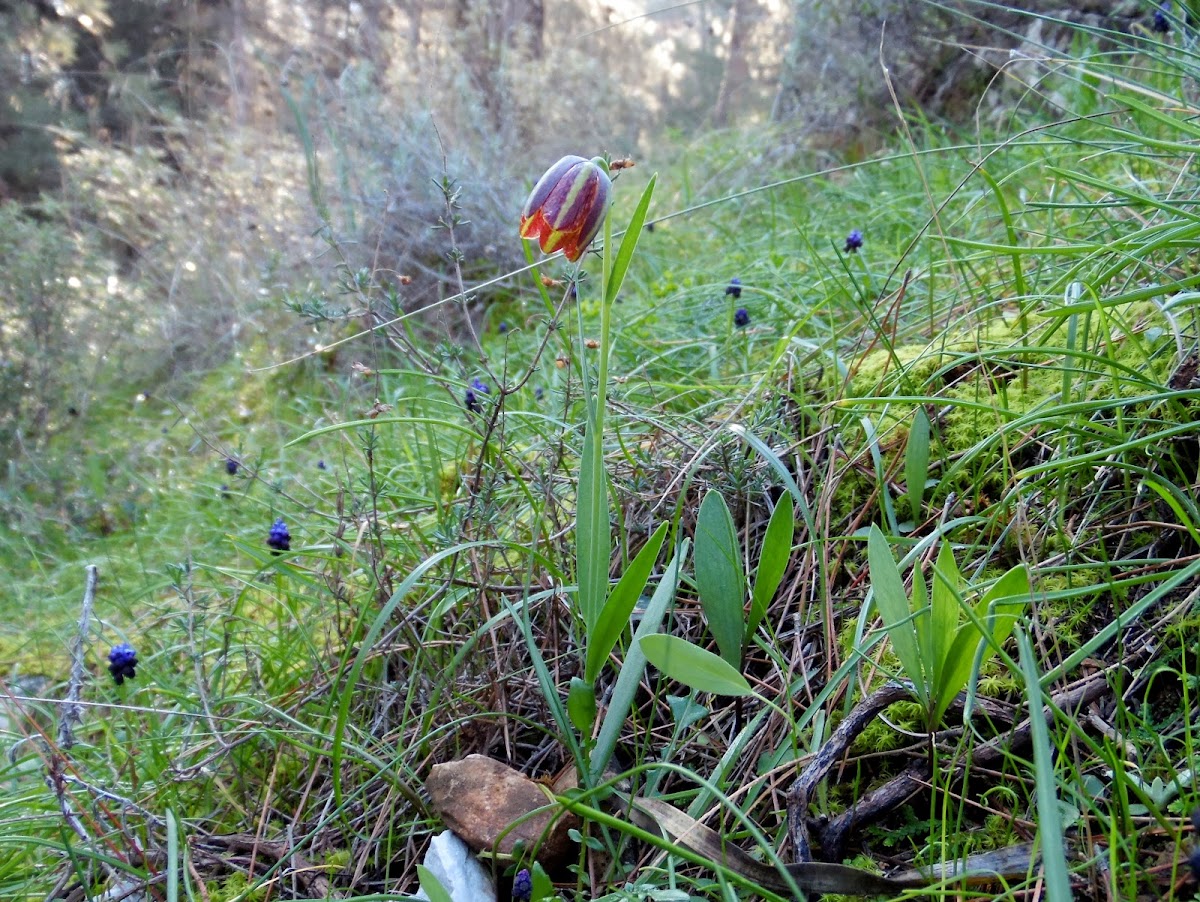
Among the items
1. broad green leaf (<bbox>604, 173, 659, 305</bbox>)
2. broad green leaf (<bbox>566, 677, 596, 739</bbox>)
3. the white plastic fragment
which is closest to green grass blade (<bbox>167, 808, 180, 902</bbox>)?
the white plastic fragment

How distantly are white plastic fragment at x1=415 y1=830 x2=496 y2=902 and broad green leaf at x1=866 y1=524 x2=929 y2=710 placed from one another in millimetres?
515

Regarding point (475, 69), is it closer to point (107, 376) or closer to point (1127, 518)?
point (107, 376)

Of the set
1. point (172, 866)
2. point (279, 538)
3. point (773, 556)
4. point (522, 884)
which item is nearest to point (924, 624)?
point (773, 556)

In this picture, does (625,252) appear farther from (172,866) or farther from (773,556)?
(172,866)

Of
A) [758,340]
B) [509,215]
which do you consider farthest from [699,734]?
[509,215]

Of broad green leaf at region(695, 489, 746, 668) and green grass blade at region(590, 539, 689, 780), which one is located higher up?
broad green leaf at region(695, 489, 746, 668)

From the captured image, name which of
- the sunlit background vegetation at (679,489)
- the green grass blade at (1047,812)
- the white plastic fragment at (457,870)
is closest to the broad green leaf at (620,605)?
the sunlit background vegetation at (679,489)

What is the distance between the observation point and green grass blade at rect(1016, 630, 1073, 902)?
0.51 m

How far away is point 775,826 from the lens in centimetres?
88

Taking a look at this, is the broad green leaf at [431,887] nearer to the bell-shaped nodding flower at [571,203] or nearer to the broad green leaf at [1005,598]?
the broad green leaf at [1005,598]

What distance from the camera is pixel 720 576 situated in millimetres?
946

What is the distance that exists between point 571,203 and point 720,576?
48 cm

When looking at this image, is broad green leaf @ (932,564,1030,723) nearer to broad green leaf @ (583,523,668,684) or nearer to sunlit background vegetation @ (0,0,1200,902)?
sunlit background vegetation @ (0,0,1200,902)

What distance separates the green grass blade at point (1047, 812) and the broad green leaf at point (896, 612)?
18cm
